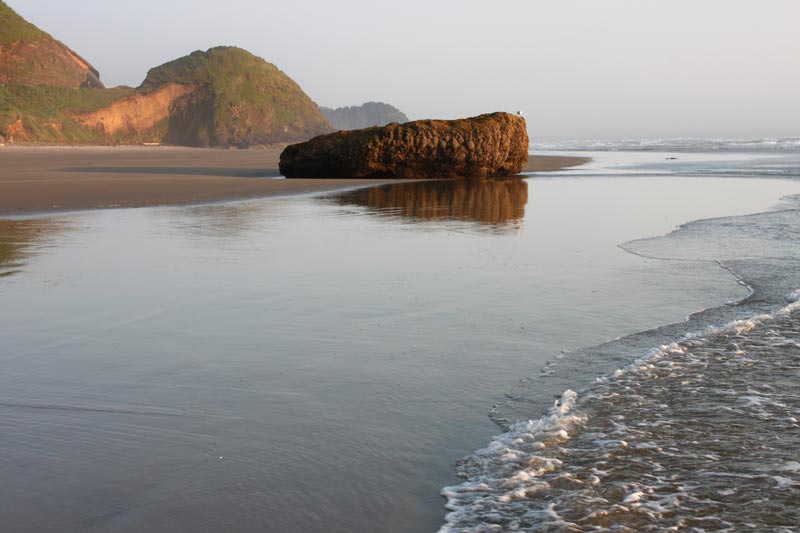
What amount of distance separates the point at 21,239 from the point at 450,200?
23.9 feet

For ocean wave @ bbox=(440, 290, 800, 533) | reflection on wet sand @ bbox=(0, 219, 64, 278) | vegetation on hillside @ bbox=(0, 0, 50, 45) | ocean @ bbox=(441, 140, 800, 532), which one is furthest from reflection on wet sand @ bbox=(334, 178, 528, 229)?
vegetation on hillside @ bbox=(0, 0, 50, 45)

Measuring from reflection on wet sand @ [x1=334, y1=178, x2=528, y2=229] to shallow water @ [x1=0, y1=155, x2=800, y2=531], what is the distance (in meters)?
1.76

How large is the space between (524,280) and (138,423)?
12.2ft

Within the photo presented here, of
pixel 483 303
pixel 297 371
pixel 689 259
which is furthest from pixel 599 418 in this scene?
pixel 689 259

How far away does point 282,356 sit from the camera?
13.3 feet

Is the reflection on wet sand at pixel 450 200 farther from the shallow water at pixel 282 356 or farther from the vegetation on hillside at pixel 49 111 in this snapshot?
the vegetation on hillside at pixel 49 111

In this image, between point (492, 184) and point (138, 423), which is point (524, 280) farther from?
point (492, 184)

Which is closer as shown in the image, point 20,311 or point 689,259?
point 20,311

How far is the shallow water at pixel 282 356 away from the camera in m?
2.53

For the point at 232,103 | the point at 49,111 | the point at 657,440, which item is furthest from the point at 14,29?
the point at 657,440

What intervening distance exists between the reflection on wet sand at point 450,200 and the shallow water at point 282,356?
5.76 feet

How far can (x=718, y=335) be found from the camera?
4473mm

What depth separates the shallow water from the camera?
2533 mm

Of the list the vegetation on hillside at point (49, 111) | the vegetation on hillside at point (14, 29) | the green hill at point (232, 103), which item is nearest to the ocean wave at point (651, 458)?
the vegetation on hillside at point (49, 111)
